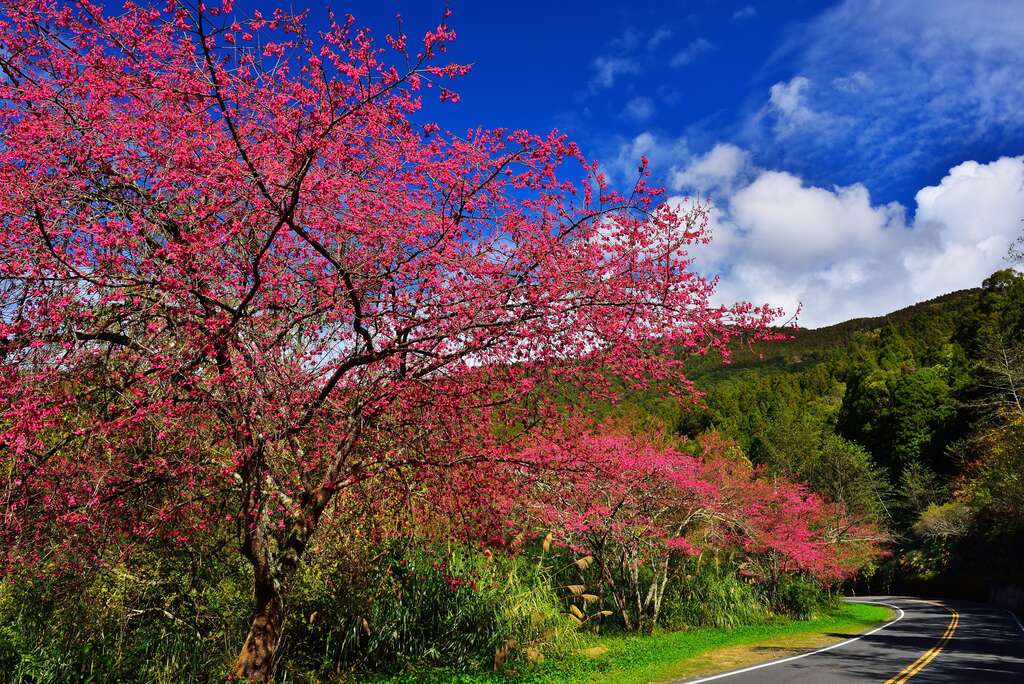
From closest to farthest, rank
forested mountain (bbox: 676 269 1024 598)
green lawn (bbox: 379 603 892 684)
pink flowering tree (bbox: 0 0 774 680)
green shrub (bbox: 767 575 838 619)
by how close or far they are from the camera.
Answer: pink flowering tree (bbox: 0 0 774 680) < green lawn (bbox: 379 603 892 684) < green shrub (bbox: 767 575 838 619) < forested mountain (bbox: 676 269 1024 598)

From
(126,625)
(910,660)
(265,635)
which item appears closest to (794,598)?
(910,660)

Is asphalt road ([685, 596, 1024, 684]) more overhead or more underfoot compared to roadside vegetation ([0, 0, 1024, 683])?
more underfoot

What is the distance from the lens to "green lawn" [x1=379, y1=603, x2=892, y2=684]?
37.7 ft

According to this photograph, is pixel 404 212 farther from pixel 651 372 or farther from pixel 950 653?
pixel 950 653

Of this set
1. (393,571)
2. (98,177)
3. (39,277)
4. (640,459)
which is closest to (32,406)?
(39,277)

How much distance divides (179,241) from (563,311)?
384cm

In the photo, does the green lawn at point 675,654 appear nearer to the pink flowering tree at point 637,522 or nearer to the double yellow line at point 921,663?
the pink flowering tree at point 637,522

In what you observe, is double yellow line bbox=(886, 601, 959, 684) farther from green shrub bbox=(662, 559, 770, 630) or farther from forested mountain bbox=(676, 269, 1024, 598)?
green shrub bbox=(662, 559, 770, 630)

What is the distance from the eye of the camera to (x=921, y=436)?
65812 millimetres

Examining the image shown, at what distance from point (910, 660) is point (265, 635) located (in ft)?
51.2

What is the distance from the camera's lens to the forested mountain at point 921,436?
106ft

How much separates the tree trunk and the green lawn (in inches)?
125

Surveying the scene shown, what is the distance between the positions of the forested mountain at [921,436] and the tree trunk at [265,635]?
23.9m

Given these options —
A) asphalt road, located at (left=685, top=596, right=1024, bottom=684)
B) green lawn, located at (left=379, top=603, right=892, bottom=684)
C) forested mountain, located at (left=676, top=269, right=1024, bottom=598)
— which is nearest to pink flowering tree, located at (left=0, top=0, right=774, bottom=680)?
green lawn, located at (left=379, top=603, right=892, bottom=684)
